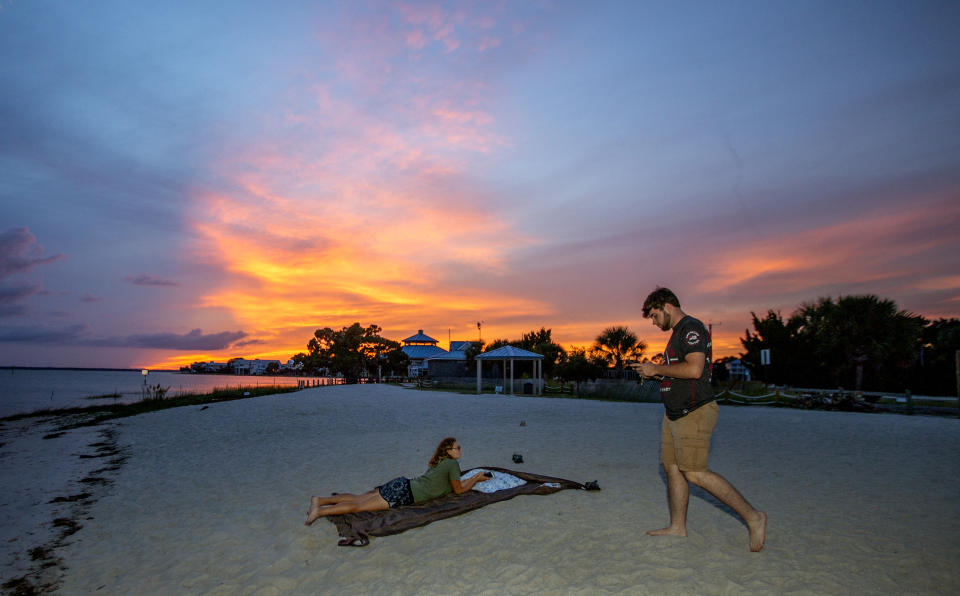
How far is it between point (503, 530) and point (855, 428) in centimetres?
1416

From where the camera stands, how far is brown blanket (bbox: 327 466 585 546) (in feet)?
17.5

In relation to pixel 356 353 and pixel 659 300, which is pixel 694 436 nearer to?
pixel 659 300

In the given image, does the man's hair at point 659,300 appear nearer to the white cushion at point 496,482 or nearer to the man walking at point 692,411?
the man walking at point 692,411

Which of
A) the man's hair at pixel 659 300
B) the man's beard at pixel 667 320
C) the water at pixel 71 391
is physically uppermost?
the man's hair at pixel 659 300

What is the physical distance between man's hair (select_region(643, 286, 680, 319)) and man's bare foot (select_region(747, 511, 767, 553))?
78.0 inches

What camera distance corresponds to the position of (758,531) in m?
4.42

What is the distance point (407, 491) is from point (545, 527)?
1654mm

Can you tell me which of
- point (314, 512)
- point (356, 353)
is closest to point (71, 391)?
point (356, 353)

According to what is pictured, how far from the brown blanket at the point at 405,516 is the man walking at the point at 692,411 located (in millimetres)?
2519

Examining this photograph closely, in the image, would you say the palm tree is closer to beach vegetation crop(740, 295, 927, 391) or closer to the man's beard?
beach vegetation crop(740, 295, 927, 391)

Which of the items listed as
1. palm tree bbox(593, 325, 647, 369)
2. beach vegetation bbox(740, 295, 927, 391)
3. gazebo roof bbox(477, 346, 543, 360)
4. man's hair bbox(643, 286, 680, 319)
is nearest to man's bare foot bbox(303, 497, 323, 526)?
man's hair bbox(643, 286, 680, 319)

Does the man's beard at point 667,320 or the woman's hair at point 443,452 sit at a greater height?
the man's beard at point 667,320

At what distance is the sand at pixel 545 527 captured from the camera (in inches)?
165

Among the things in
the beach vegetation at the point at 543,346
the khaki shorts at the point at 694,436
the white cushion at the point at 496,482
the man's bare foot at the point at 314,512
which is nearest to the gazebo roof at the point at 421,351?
the beach vegetation at the point at 543,346
